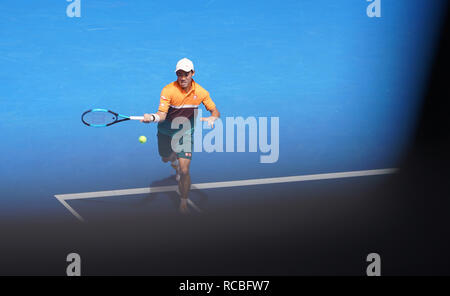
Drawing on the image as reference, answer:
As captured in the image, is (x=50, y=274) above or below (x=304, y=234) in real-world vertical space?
below

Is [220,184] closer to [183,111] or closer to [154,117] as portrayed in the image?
[183,111]

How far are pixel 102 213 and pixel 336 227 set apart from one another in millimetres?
2499

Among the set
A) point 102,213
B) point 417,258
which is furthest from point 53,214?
point 417,258

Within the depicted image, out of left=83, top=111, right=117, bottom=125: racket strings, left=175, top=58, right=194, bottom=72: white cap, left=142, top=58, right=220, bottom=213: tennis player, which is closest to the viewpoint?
left=175, top=58, right=194, bottom=72: white cap

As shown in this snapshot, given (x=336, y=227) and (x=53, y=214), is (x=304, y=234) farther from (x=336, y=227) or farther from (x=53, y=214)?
(x=53, y=214)

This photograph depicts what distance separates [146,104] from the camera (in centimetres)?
1043

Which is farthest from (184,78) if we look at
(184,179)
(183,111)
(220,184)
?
(220,184)

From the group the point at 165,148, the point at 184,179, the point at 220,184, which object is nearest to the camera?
the point at 184,179

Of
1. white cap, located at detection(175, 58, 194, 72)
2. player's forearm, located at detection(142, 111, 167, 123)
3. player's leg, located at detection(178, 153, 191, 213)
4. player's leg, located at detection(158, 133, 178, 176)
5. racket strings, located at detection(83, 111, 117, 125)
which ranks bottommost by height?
player's leg, located at detection(178, 153, 191, 213)

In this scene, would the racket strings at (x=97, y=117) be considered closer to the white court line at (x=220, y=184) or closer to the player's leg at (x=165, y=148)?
the player's leg at (x=165, y=148)

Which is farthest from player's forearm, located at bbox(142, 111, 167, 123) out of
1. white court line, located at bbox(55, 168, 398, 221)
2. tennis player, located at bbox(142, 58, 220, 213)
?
white court line, located at bbox(55, 168, 398, 221)

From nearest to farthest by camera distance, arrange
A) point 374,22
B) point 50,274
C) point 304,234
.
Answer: point 50,274 → point 304,234 → point 374,22

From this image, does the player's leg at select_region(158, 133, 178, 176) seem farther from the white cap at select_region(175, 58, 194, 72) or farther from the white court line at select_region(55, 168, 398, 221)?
the white cap at select_region(175, 58, 194, 72)

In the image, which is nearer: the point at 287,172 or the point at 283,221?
the point at 283,221
